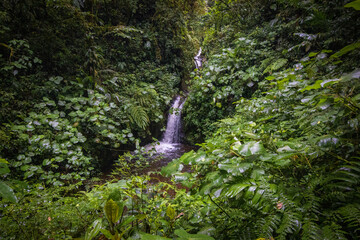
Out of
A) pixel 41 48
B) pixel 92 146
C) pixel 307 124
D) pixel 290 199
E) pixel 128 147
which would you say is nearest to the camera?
pixel 290 199

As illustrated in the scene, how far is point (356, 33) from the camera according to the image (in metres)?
2.40

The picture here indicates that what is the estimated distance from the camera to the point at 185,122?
6.48 metres

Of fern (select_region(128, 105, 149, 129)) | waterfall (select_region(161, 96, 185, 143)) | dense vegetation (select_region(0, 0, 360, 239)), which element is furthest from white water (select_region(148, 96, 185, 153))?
fern (select_region(128, 105, 149, 129))

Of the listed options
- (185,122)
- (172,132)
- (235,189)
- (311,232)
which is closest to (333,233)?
(311,232)

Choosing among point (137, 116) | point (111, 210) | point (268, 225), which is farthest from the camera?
point (137, 116)

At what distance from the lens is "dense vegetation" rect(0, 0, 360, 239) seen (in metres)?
0.84

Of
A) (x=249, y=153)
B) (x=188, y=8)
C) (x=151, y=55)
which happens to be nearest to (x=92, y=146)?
(x=249, y=153)

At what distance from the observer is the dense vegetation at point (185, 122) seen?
33.1 inches

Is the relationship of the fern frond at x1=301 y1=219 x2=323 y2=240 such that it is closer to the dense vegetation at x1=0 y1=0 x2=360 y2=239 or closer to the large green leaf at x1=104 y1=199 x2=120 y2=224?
the dense vegetation at x1=0 y1=0 x2=360 y2=239

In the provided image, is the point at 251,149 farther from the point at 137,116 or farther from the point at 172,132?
the point at 172,132

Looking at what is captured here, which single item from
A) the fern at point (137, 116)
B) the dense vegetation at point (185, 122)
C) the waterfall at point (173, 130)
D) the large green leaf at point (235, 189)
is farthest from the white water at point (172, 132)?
the large green leaf at point (235, 189)

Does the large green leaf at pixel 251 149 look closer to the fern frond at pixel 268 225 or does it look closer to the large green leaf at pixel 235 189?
the large green leaf at pixel 235 189

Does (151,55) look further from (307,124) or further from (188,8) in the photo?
(307,124)

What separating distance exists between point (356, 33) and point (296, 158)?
2829 mm
